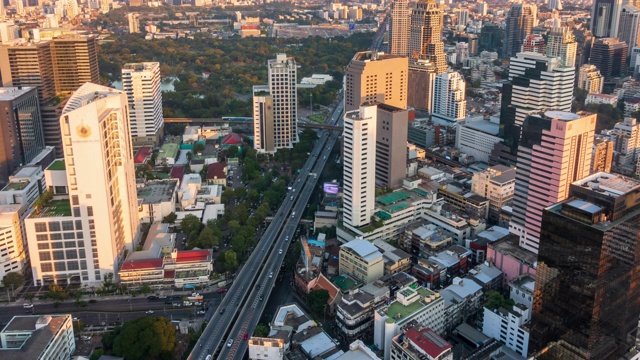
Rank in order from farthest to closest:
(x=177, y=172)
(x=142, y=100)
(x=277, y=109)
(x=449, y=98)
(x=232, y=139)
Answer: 1. (x=449, y=98)
2. (x=232, y=139)
3. (x=142, y=100)
4. (x=277, y=109)
5. (x=177, y=172)

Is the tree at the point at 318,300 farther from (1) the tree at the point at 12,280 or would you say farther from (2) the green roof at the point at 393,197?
(1) the tree at the point at 12,280

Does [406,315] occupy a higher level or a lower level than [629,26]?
lower

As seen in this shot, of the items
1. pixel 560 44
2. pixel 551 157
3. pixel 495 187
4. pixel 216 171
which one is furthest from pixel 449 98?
pixel 551 157

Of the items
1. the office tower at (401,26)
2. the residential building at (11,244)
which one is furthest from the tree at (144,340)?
the office tower at (401,26)

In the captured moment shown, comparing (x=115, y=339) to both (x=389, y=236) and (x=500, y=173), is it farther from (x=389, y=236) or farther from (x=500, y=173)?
(x=500, y=173)

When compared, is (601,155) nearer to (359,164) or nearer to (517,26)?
(359,164)

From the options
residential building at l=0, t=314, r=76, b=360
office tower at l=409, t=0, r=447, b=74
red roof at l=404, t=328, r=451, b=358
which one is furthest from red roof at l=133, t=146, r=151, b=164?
office tower at l=409, t=0, r=447, b=74
